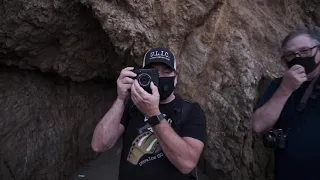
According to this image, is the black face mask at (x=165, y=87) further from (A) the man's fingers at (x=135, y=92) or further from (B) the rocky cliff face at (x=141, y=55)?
(B) the rocky cliff face at (x=141, y=55)

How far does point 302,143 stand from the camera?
1.86 m

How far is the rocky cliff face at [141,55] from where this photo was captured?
119 inches

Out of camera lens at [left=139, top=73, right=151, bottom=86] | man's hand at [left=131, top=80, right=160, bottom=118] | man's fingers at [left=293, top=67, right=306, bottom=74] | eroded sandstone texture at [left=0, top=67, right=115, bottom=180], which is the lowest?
eroded sandstone texture at [left=0, top=67, right=115, bottom=180]

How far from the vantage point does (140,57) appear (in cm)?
329

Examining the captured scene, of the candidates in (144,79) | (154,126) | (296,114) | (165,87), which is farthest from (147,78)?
(296,114)

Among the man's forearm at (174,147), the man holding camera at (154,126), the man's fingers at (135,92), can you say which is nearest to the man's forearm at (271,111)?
the man holding camera at (154,126)

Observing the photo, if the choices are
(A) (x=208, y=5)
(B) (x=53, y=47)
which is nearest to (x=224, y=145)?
(A) (x=208, y=5)

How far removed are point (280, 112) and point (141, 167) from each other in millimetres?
952

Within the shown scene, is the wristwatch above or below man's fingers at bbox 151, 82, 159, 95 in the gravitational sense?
below

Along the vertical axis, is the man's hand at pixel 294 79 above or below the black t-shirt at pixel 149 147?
above

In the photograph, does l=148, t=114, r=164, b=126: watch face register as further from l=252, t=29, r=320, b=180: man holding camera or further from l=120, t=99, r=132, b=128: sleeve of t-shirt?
l=252, t=29, r=320, b=180: man holding camera

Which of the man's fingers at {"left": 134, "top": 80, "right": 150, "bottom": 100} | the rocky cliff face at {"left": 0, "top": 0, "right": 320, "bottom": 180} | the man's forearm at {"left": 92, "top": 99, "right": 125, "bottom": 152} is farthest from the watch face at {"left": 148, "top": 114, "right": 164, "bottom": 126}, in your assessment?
the rocky cliff face at {"left": 0, "top": 0, "right": 320, "bottom": 180}

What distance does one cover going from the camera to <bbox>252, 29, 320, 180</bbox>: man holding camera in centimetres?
185

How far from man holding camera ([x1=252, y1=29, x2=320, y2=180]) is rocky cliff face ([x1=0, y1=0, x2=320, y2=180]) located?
0.94 metres
